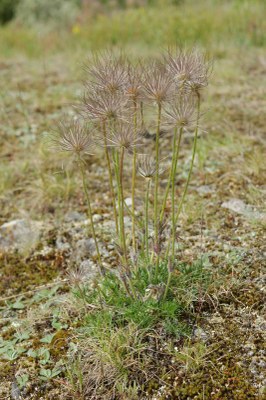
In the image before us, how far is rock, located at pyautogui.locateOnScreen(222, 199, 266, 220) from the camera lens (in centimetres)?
338

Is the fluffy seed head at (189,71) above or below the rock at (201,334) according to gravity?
above

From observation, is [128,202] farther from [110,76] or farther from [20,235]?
[110,76]

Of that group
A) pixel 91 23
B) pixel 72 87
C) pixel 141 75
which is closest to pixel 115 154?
pixel 141 75

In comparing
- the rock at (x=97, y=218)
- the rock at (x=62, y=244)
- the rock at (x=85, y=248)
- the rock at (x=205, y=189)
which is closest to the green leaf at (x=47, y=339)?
the rock at (x=85, y=248)

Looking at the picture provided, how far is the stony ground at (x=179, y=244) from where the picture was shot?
2.43 metres

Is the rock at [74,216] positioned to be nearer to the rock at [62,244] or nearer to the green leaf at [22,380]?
the rock at [62,244]

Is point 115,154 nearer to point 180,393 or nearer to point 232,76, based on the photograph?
point 180,393

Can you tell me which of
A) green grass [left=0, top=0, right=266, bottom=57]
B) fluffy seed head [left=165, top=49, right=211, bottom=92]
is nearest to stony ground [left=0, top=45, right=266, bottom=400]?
fluffy seed head [left=165, top=49, right=211, bottom=92]

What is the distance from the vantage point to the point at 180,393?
2.31 m

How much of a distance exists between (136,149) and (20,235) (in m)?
1.57

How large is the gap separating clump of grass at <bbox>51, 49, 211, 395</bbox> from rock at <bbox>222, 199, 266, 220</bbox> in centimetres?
80

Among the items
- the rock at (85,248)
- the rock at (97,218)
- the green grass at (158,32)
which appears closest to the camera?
the rock at (85,248)

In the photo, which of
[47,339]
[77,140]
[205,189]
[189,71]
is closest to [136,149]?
[77,140]

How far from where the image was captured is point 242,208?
3.54 metres
